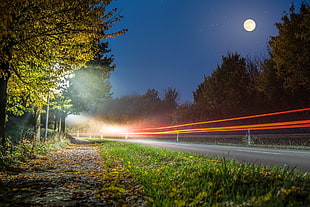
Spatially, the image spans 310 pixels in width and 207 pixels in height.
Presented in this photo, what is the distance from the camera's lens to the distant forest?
52.5ft

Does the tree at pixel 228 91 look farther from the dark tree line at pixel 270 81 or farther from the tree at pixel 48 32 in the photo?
the tree at pixel 48 32

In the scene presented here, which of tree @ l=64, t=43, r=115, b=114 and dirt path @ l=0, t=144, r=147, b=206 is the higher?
tree @ l=64, t=43, r=115, b=114

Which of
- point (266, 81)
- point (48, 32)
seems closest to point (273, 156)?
point (48, 32)

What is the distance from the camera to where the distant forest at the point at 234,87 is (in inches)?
631

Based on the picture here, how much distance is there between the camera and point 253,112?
22719mm

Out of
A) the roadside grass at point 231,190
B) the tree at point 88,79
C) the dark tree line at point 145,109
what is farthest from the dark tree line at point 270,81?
the dark tree line at point 145,109

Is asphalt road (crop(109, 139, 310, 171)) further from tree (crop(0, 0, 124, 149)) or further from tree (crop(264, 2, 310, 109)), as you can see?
tree (crop(264, 2, 310, 109))

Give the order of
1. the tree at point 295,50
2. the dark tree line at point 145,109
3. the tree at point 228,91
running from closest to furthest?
the tree at point 295,50
the tree at point 228,91
the dark tree line at point 145,109

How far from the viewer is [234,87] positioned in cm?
2400

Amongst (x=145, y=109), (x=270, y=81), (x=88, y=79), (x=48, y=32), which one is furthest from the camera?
(x=145, y=109)

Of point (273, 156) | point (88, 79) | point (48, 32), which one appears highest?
point (88, 79)

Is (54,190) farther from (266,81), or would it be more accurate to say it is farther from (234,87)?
(234,87)

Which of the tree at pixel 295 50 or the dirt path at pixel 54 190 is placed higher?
the tree at pixel 295 50

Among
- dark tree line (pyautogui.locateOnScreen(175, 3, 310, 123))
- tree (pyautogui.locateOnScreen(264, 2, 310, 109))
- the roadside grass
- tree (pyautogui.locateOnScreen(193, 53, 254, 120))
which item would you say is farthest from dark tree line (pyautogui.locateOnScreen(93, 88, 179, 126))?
the roadside grass
